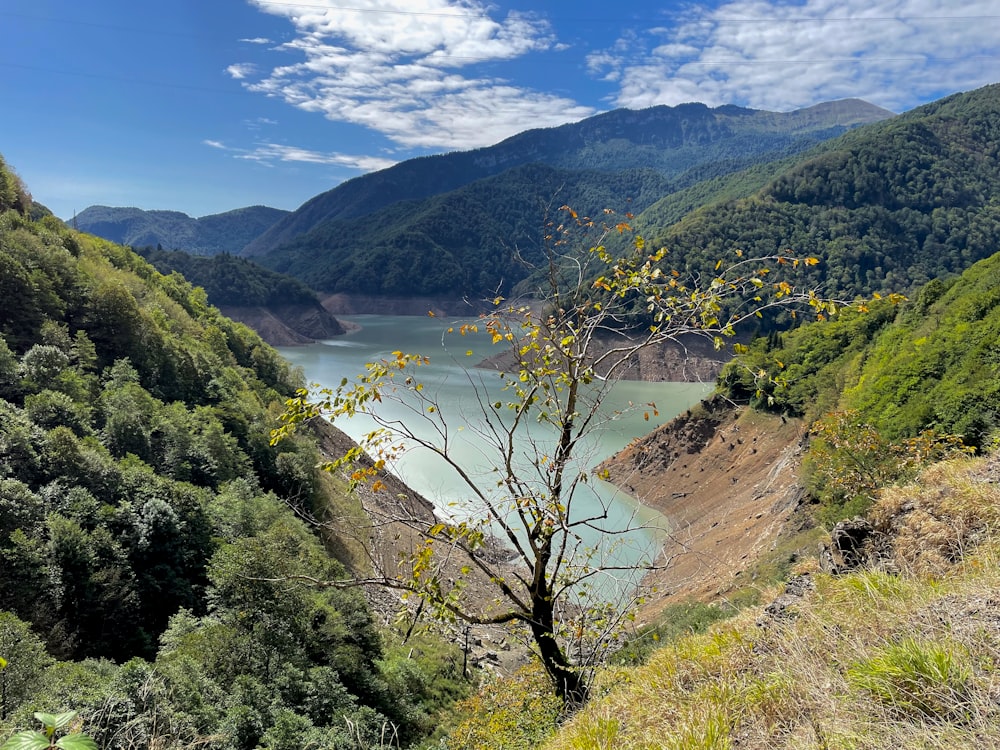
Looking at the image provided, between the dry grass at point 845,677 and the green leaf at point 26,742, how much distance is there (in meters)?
2.78

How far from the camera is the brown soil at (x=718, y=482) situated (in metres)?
21.9

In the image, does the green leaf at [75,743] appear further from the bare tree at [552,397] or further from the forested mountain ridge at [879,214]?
the forested mountain ridge at [879,214]

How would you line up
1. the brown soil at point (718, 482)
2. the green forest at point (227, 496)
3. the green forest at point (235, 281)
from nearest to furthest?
the green forest at point (227, 496)
the brown soil at point (718, 482)
the green forest at point (235, 281)

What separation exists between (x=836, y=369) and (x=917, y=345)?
7.56 m

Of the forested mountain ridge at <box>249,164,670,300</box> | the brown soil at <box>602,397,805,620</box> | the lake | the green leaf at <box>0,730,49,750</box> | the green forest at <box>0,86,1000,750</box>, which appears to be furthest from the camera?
the forested mountain ridge at <box>249,164,670,300</box>

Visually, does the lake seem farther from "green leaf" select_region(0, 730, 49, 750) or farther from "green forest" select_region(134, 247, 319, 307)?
"green forest" select_region(134, 247, 319, 307)

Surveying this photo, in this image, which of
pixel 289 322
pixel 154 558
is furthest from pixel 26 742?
pixel 289 322

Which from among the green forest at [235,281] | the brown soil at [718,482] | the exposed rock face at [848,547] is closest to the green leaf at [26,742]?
the exposed rock face at [848,547]

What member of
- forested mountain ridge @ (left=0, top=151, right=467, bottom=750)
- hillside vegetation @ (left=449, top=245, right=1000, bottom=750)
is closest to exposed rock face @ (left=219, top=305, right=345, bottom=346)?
forested mountain ridge @ (left=0, top=151, right=467, bottom=750)

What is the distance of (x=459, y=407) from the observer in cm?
1309

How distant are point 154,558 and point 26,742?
1755 cm

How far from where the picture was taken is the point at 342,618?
48.3 feet

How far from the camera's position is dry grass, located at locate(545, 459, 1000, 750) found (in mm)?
2723

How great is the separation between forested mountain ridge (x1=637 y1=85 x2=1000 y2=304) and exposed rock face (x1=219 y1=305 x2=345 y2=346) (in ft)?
189
